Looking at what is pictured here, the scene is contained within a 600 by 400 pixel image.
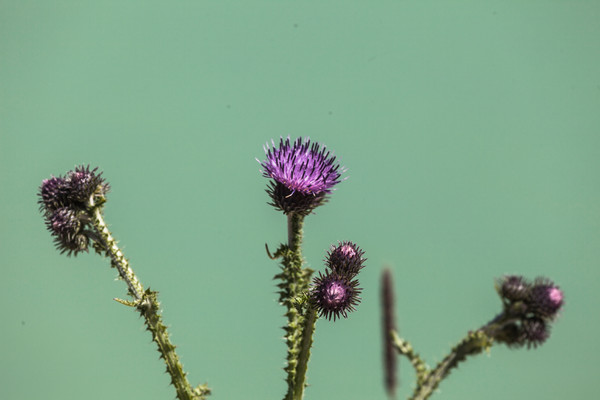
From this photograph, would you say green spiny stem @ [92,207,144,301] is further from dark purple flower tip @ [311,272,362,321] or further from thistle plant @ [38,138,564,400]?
dark purple flower tip @ [311,272,362,321]

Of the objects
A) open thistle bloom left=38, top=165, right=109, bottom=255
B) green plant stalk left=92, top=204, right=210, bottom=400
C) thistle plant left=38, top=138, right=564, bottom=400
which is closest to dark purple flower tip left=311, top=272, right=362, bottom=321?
thistle plant left=38, top=138, right=564, bottom=400

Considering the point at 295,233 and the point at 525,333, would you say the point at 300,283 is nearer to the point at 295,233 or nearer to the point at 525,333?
the point at 295,233

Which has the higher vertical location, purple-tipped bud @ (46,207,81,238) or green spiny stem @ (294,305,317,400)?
purple-tipped bud @ (46,207,81,238)

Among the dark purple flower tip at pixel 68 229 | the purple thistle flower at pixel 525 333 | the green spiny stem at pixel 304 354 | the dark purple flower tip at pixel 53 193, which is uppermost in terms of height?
the dark purple flower tip at pixel 53 193

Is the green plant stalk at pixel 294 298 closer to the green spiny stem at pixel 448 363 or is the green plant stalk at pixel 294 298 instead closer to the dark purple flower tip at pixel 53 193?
the green spiny stem at pixel 448 363

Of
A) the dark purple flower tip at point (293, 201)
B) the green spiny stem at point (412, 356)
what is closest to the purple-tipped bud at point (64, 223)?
the dark purple flower tip at point (293, 201)

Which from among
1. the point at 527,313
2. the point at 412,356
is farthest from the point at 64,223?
the point at 527,313

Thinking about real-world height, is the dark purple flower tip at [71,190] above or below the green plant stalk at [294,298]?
above
